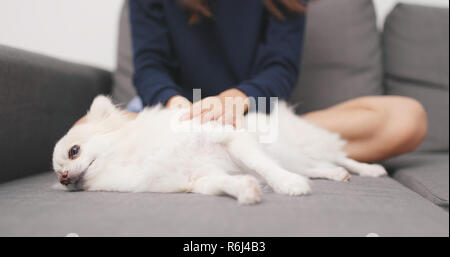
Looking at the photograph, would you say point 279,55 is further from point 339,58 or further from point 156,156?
point 156,156

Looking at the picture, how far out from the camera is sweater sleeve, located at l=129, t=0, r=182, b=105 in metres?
1.32

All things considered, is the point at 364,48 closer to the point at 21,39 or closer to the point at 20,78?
the point at 20,78

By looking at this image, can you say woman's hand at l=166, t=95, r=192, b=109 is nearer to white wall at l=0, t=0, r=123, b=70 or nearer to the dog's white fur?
the dog's white fur

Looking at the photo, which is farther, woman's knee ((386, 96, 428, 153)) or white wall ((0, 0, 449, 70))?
white wall ((0, 0, 449, 70))

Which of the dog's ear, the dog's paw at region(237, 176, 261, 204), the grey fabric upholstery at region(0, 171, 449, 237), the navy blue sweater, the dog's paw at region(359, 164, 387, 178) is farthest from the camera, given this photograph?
the navy blue sweater

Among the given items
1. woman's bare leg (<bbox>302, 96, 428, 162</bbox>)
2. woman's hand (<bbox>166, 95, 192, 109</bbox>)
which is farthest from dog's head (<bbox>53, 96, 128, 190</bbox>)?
woman's bare leg (<bbox>302, 96, 428, 162</bbox>)

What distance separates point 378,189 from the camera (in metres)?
0.89

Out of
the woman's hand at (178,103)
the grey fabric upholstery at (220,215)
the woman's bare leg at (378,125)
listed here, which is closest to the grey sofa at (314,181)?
the grey fabric upholstery at (220,215)

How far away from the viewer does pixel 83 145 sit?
38.0 inches

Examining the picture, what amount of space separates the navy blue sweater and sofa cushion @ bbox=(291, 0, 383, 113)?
0.35m

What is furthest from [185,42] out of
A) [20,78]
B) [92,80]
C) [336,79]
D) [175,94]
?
[336,79]

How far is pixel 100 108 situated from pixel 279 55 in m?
0.78

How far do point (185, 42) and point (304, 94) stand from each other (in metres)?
0.76

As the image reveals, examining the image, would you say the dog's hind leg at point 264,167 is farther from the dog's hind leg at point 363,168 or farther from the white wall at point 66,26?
the white wall at point 66,26
